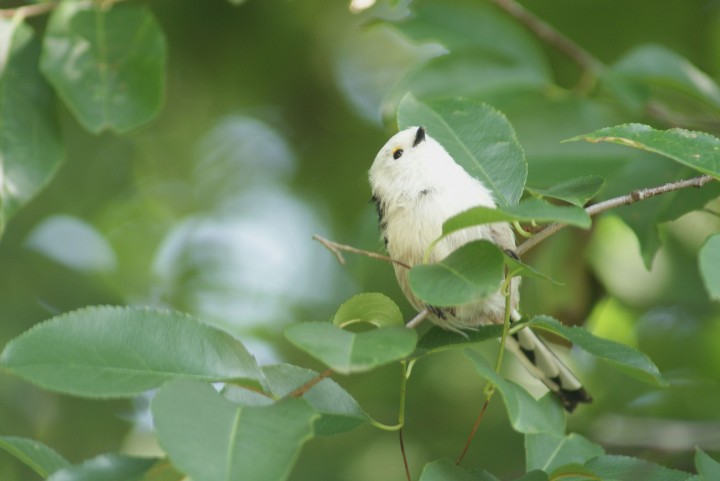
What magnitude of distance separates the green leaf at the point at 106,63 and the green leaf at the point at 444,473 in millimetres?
1711

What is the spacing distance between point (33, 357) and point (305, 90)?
3.90 m

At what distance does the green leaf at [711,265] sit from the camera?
134cm

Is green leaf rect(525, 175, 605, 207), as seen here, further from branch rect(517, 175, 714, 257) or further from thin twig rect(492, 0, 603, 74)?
thin twig rect(492, 0, 603, 74)


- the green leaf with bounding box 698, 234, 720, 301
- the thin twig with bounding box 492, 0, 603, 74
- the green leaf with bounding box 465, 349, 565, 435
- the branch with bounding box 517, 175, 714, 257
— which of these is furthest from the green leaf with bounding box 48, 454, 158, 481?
the thin twig with bounding box 492, 0, 603, 74

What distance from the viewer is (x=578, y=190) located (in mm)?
1795

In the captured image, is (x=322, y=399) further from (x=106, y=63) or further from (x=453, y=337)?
(x=106, y=63)

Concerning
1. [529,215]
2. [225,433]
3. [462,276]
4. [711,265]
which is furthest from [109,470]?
[711,265]

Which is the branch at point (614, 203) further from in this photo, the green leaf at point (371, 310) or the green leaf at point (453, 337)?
the green leaf at point (371, 310)

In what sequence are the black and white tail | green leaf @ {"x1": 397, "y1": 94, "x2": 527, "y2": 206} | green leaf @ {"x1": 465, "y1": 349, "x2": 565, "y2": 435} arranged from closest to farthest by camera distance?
1. green leaf @ {"x1": 465, "y1": 349, "x2": 565, "y2": 435}
2. green leaf @ {"x1": 397, "y1": 94, "x2": 527, "y2": 206}
3. the black and white tail

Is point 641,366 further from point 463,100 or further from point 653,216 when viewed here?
point 653,216

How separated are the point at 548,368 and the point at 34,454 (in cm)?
176

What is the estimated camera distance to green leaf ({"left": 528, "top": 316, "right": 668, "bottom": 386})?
171 cm

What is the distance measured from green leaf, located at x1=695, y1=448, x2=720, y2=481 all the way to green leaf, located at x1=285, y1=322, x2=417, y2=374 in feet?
2.40

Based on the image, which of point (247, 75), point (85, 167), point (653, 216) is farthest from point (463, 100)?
point (85, 167)
